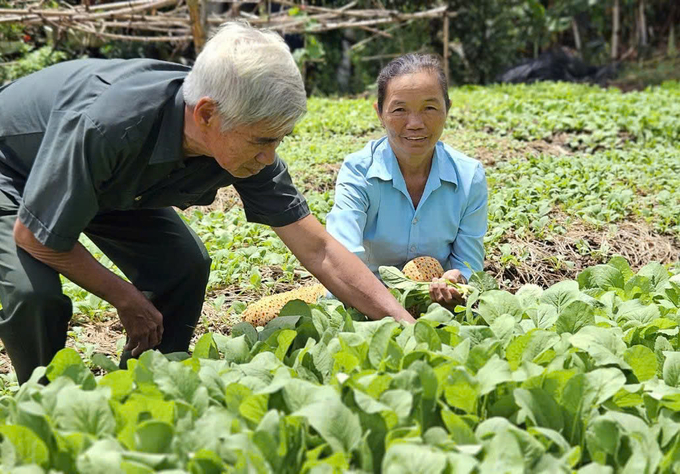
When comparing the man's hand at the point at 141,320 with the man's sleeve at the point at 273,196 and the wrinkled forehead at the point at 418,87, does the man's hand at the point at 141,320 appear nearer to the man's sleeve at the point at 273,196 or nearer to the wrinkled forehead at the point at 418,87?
the man's sleeve at the point at 273,196

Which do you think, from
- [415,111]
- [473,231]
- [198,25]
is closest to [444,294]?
[473,231]

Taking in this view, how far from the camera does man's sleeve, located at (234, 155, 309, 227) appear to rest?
273cm

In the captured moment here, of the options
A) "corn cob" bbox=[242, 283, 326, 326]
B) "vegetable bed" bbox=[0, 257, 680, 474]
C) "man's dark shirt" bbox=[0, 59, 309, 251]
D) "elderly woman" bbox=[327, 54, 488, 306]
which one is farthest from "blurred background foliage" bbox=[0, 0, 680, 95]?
"vegetable bed" bbox=[0, 257, 680, 474]

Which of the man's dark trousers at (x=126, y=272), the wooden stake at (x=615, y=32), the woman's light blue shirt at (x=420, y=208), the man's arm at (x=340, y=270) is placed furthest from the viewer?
the wooden stake at (x=615, y=32)

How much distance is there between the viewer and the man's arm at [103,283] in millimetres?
2387

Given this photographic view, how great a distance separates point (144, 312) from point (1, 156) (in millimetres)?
677

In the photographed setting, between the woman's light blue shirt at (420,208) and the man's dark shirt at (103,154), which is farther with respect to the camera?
the woman's light blue shirt at (420,208)

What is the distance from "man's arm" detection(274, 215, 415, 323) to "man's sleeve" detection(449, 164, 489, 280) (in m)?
0.86

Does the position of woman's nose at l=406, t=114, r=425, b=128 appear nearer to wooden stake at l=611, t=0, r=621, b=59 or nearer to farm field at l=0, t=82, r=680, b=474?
farm field at l=0, t=82, r=680, b=474

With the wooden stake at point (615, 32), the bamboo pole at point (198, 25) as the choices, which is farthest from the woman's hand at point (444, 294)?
the wooden stake at point (615, 32)

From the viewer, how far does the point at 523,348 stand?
7.27ft

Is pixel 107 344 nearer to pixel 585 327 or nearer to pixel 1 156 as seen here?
pixel 1 156

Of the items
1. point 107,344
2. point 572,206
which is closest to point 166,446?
point 107,344

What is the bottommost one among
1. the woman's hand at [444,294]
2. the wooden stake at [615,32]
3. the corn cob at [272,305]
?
the wooden stake at [615,32]
